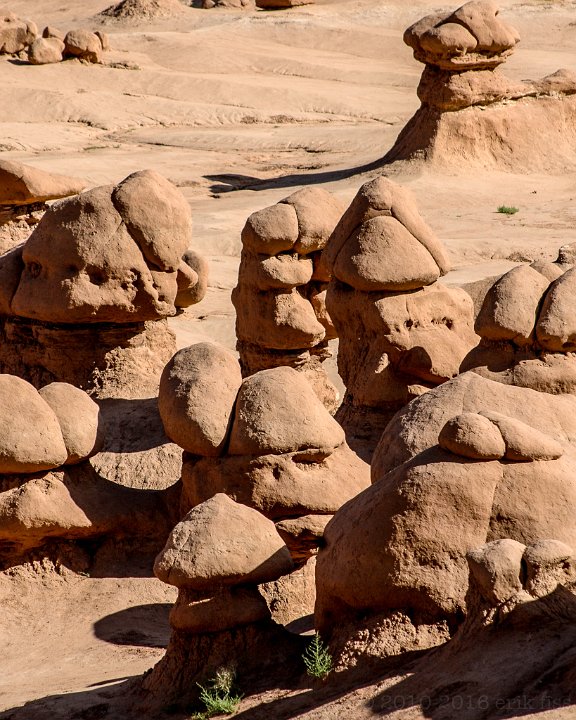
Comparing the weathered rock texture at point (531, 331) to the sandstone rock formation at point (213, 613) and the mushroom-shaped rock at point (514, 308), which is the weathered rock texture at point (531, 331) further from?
the sandstone rock formation at point (213, 613)

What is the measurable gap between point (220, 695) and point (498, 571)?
1.58m

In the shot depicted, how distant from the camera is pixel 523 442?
5832 mm

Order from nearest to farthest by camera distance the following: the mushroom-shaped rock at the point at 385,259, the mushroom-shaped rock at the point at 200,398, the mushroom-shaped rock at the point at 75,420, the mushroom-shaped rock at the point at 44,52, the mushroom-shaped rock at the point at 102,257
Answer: the mushroom-shaped rock at the point at 200,398 < the mushroom-shaped rock at the point at 75,420 < the mushroom-shaped rock at the point at 385,259 < the mushroom-shaped rock at the point at 102,257 < the mushroom-shaped rock at the point at 44,52

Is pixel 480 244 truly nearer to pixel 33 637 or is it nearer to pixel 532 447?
pixel 33 637

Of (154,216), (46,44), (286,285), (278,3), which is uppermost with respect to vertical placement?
(278,3)

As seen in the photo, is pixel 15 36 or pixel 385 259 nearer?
pixel 385 259

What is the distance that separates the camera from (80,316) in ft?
34.7

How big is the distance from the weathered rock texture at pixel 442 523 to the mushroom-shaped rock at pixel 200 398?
2.51 m

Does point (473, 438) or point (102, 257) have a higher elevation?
point (473, 438)

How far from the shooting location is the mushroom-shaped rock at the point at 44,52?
3069 centimetres

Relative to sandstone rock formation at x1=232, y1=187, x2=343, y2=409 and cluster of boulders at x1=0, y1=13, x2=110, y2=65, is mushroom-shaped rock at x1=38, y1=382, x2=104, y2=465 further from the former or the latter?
cluster of boulders at x1=0, y1=13, x2=110, y2=65

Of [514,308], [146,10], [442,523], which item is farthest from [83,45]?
[442,523]

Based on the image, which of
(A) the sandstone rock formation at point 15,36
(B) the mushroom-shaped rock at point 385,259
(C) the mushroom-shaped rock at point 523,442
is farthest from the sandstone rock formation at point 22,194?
(A) the sandstone rock formation at point 15,36

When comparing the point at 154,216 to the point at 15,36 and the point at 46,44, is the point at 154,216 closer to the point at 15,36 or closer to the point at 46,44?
the point at 46,44
